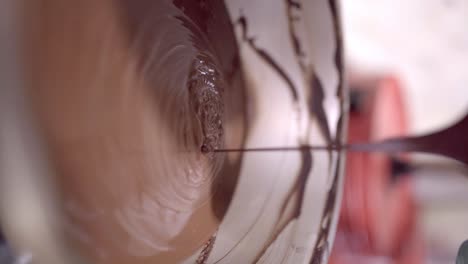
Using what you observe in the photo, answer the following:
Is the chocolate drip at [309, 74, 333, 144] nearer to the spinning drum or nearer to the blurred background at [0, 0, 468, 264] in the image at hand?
the spinning drum

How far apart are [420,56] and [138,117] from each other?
0.63 meters

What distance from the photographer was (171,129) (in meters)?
0.44

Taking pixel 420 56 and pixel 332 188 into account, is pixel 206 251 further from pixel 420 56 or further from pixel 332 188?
pixel 420 56

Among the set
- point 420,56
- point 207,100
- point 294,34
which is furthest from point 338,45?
point 420,56

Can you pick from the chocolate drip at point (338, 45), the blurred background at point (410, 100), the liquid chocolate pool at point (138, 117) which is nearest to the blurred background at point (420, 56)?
the blurred background at point (410, 100)

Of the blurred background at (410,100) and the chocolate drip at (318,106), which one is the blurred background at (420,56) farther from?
the chocolate drip at (318,106)

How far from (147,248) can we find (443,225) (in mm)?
480

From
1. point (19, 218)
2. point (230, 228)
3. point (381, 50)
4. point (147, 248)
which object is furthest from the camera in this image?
point (381, 50)

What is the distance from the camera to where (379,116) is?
0.82 m

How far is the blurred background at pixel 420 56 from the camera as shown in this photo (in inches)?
33.5

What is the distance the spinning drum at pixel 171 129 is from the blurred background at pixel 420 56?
292mm

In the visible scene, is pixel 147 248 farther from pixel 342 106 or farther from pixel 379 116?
pixel 379 116

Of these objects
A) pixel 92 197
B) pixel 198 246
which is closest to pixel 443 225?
pixel 198 246

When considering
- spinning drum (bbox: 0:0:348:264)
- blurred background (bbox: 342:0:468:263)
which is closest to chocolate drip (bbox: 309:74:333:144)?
spinning drum (bbox: 0:0:348:264)
